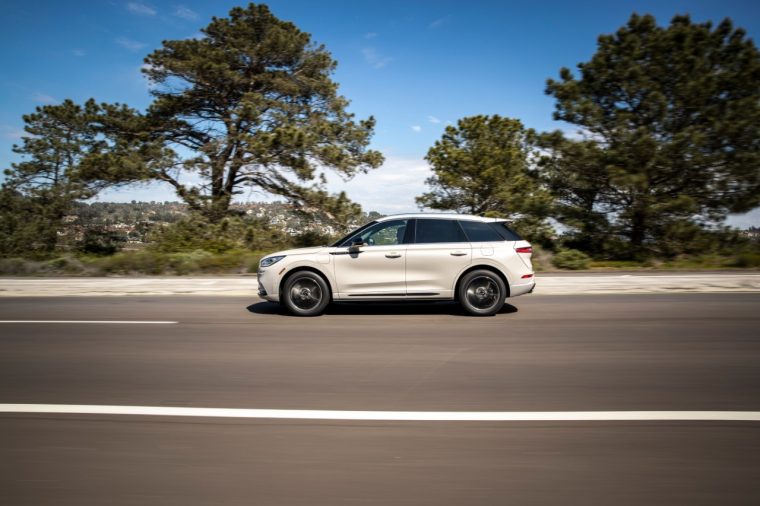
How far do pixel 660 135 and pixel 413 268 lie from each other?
1547 cm

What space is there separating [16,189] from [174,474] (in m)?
27.6

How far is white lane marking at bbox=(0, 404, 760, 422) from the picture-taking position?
3.74 metres

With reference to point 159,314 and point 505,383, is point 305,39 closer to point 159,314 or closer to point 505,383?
point 159,314

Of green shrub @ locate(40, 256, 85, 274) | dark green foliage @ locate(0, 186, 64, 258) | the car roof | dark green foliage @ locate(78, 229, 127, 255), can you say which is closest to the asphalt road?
the car roof

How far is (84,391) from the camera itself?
14.8 feet

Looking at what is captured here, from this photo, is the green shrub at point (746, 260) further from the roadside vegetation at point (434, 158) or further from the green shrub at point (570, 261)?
the green shrub at point (570, 261)

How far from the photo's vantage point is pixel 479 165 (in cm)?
2766

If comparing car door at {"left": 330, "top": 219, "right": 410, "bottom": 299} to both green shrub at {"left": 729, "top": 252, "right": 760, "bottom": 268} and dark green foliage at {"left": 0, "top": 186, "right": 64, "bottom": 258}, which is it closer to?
green shrub at {"left": 729, "top": 252, "right": 760, "bottom": 268}

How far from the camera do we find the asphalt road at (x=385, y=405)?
2854 millimetres

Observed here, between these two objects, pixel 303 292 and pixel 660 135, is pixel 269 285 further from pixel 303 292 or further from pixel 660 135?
pixel 660 135

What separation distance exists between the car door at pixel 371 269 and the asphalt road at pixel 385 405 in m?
0.55

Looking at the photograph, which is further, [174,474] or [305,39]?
[305,39]

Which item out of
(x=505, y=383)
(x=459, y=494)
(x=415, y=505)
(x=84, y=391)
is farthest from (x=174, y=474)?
(x=505, y=383)

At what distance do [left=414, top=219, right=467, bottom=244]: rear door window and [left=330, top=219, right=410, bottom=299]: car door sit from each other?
1.07ft
